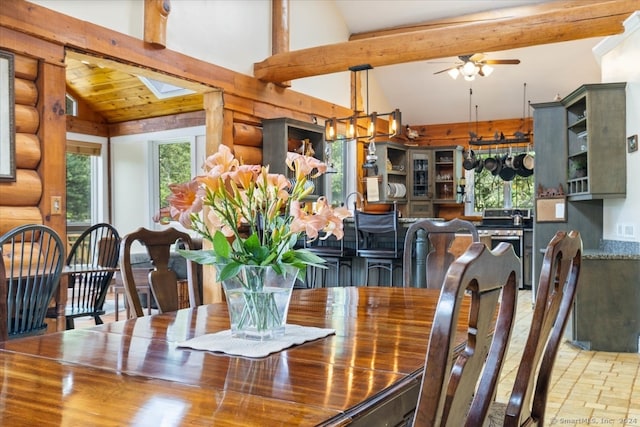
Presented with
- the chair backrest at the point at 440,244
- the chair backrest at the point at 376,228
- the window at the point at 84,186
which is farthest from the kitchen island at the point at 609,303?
the window at the point at 84,186

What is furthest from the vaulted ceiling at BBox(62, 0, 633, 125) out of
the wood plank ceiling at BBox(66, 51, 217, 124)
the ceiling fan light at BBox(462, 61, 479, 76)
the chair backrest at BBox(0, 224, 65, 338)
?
the chair backrest at BBox(0, 224, 65, 338)

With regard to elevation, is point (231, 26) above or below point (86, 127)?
above

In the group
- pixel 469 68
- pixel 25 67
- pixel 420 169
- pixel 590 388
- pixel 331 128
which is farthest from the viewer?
pixel 420 169

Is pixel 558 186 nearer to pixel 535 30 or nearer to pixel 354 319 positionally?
pixel 535 30

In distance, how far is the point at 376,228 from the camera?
5.30 metres

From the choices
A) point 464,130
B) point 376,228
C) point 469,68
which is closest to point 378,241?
point 376,228

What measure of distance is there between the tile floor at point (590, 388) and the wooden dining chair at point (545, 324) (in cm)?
161

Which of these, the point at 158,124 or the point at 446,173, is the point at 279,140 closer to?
the point at 158,124

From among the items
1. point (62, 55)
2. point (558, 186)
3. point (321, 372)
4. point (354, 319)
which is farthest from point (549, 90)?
point (321, 372)

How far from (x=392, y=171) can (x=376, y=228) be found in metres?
4.07

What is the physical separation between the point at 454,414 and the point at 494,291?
8.2 inches

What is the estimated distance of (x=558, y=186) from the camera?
18.3 feet

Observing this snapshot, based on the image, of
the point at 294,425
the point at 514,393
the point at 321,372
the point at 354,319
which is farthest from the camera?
the point at 354,319

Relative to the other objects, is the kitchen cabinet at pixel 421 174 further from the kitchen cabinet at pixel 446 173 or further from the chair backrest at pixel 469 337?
the chair backrest at pixel 469 337
